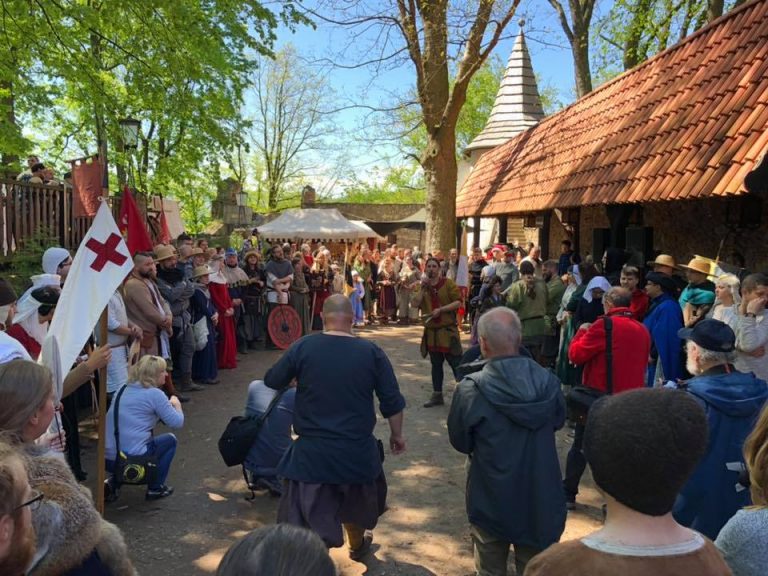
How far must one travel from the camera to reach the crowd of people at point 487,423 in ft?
4.82

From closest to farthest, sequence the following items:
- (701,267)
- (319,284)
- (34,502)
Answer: (34,502), (701,267), (319,284)

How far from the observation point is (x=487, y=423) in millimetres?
3209

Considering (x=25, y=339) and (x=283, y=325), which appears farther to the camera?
(x=283, y=325)

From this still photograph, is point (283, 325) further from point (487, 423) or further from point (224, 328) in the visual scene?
point (487, 423)

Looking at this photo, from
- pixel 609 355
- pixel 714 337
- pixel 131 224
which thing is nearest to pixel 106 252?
pixel 131 224

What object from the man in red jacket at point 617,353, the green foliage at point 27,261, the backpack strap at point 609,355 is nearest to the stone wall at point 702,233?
the man in red jacket at point 617,353

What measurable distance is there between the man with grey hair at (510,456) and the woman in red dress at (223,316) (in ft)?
23.8

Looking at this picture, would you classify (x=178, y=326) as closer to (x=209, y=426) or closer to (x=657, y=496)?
(x=209, y=426)

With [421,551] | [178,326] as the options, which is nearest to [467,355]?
[421,551]

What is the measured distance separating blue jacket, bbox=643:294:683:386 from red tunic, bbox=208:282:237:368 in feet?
21.4

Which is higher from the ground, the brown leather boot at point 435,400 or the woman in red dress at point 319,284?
the woman in red dress at point 319,284

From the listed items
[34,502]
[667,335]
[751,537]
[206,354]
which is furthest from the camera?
[206,354]

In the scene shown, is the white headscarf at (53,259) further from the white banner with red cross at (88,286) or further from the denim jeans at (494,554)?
the denim jeans at (494,554)

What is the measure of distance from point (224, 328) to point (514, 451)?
7593mm
